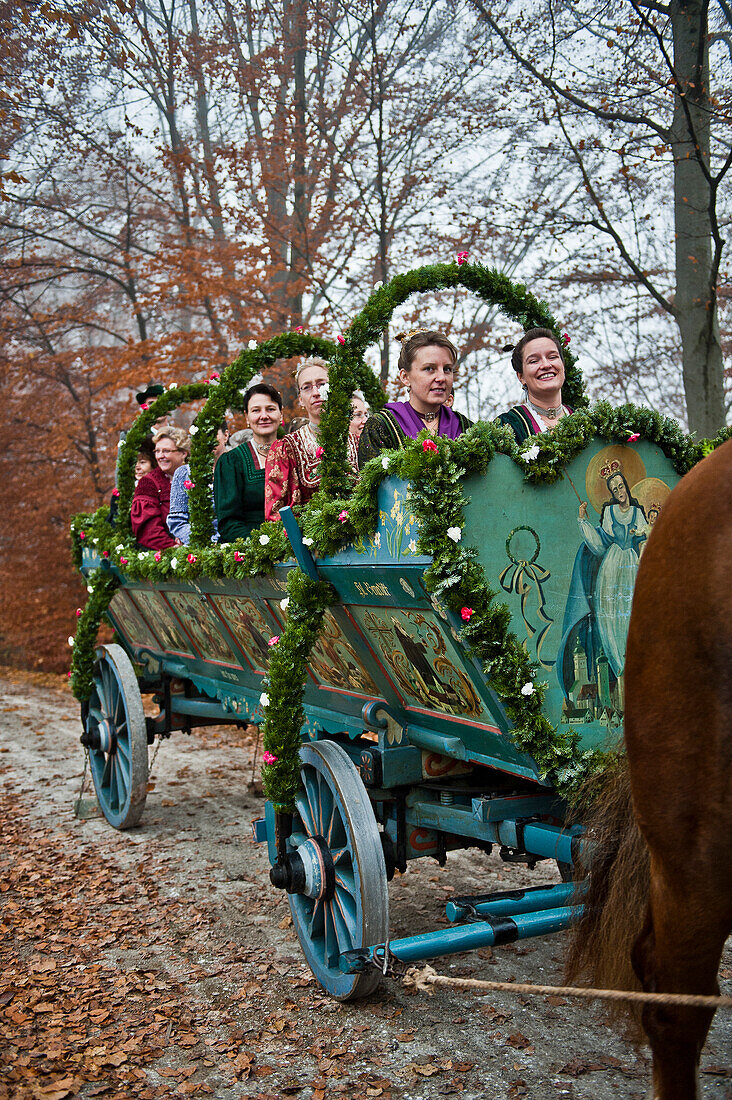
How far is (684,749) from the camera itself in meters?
1.82

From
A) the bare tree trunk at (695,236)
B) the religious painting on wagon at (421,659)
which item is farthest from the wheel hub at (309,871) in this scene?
the bare tree trunk at (695,236)

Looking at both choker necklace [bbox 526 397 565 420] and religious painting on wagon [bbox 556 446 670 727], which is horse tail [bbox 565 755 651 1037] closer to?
religious painting on wagon [bbox 556 446 670 727]

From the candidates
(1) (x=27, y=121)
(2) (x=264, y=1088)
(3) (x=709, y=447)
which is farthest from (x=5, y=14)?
(2) (x=264, y=1088)

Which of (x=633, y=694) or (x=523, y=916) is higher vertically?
(x=633, y=694)

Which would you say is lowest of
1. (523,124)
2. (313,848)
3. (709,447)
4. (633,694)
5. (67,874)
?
(67,874)

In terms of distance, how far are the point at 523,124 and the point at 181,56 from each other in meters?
5.04

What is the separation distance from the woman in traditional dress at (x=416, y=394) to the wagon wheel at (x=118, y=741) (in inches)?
120

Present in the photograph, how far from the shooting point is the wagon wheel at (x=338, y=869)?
3291mm

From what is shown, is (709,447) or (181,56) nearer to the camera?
Result: (709,447)

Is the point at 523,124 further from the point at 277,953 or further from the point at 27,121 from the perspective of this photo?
the point at 277,953

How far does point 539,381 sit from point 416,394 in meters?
0.51

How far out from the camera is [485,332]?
35.6 ft

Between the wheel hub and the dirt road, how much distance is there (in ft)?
1.56

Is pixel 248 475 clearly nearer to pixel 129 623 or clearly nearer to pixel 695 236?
pixel 129 623
